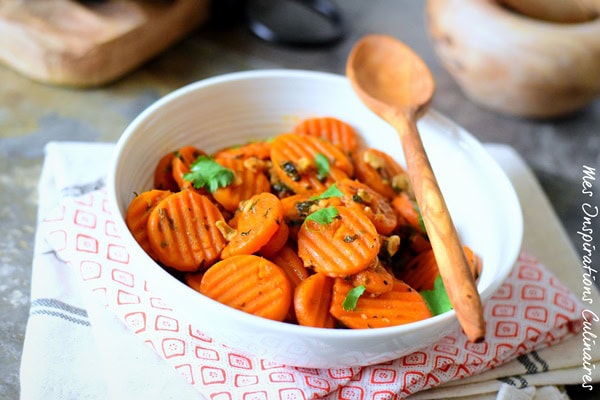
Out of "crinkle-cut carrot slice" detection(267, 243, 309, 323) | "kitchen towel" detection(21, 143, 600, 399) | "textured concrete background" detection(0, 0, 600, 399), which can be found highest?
"crinkle-cut carrot slice" detection(267, 243, 309, 323)

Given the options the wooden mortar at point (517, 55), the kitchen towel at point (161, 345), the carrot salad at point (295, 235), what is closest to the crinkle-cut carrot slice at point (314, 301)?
the carrot salad at point (295, 235)

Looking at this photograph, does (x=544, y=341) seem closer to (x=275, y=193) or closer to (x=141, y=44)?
(x=275, y=193)

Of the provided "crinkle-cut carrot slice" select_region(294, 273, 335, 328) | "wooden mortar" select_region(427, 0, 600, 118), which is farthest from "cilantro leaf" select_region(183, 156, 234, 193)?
"wooden mortar" select_region(427, 0, 600, 118)

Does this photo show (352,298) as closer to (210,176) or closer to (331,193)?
(331,193)

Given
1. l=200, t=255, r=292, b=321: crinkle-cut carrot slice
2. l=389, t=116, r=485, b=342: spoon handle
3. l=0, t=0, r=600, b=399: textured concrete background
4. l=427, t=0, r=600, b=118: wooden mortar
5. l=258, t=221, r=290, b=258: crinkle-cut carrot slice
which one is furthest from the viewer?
l=427, t=0, r=600, b=118: wooden mortar

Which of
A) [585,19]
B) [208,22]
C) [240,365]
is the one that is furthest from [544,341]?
[208,22]

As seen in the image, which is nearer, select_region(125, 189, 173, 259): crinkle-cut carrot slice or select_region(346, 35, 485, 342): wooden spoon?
select_region(346, 35, 485, 342): wooden spoon

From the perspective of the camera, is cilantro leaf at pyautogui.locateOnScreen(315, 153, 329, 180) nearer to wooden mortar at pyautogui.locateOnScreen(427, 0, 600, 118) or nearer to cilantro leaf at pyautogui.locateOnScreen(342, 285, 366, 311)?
cilantro leaf at pyautogui.locateOnScreen(342, 285, 366, 311)
